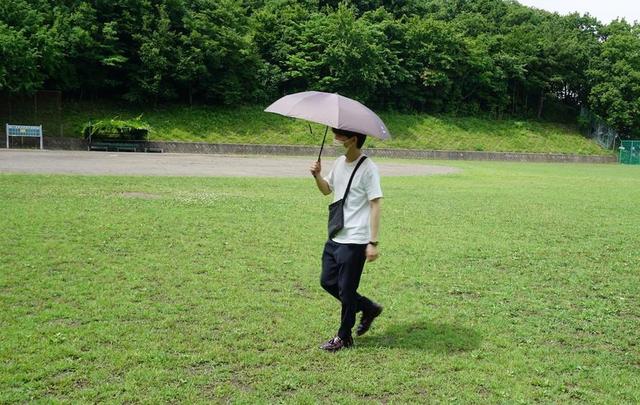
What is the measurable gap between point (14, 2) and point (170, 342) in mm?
38182

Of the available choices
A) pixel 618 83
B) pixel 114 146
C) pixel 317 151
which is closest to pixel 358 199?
pixel 114 146

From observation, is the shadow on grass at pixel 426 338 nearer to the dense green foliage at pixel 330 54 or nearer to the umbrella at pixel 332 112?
the umbrella at pixel 332 112

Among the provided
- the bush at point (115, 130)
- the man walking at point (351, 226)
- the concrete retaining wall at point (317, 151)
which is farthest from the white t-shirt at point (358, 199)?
the concrete retaining wall at point (317, 151)

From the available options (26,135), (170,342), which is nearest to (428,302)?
(170,342)

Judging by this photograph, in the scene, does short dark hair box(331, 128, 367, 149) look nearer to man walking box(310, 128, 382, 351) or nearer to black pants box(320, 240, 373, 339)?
man walking box(310, 128, 382, 351)

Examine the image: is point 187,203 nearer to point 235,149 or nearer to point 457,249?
point 457,249

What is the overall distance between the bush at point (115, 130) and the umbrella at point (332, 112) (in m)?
31.8

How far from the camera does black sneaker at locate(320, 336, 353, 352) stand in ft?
15.2

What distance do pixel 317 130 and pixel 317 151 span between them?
5633 millimetres

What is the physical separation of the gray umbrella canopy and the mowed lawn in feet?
6.12

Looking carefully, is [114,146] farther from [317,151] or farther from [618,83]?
[618,83]

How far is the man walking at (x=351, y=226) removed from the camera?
4.57 m

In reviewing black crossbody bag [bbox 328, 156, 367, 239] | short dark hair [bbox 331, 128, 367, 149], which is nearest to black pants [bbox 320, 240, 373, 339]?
black crossbody bag [bbox 328, 156, 367, 239]

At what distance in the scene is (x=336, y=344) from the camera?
4645 millimetres
